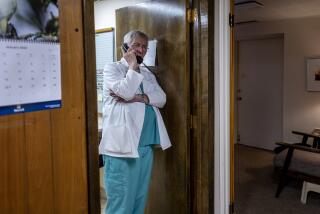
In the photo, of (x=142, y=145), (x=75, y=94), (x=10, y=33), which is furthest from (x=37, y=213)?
(x=142, y=145)

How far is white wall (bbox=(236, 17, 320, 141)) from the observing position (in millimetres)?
4379

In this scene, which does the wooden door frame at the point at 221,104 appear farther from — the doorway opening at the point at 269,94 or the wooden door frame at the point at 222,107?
the doorway opening at the point at 269,94

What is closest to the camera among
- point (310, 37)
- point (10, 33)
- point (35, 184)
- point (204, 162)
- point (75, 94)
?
point (10, 33)

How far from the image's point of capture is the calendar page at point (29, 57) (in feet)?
2.93

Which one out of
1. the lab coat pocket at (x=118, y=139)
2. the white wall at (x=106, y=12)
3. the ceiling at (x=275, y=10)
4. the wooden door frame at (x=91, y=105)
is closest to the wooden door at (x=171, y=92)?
the lab coat pocket at (x=118, y=139)

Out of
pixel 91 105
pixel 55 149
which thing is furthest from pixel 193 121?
pixel 55 149

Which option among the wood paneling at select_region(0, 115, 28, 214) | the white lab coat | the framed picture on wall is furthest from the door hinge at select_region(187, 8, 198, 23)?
the framed picture on wall

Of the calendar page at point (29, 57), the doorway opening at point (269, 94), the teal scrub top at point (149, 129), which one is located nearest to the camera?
the calendar page at point (29, 57)

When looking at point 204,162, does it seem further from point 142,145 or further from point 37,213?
point 37,213

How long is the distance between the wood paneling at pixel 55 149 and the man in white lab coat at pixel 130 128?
0.78 m

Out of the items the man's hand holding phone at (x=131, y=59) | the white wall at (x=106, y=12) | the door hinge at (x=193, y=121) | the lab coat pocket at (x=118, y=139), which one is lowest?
the lab coat pocket at (x=118, y=139)

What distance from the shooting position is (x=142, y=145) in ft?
6.82

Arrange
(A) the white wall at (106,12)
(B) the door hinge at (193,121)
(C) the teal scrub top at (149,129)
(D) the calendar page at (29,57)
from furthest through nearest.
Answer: (A) the white wall at (106,12) → (C) the teal scrub top at (149,129) → (B) the door hinge at (193,121) → (D) the calendar page at (29,57)

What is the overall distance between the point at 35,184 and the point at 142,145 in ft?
3.66
